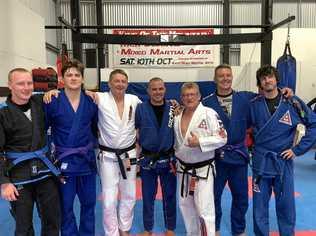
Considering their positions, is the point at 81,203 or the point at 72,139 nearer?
the point at 72,139

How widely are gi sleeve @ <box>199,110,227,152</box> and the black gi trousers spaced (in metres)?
1.23

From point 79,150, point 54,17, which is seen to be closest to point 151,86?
point 79,150

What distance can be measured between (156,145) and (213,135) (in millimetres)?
587

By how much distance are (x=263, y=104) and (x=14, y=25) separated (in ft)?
13.8

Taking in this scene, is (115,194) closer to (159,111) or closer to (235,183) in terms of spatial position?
(159,111)

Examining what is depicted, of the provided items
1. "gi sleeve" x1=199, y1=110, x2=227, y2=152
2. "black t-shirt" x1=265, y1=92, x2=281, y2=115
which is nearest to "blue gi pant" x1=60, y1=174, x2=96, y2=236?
"gi sleeve" x1=199, y1=110, x2=227, y2=152

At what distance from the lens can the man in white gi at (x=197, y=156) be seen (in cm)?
288

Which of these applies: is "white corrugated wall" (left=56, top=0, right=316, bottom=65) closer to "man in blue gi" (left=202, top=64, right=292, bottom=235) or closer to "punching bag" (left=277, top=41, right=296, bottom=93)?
"punching bag" (left=277, top=41, right=296, bottom=93)

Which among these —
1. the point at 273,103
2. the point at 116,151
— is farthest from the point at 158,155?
the point at 273,103

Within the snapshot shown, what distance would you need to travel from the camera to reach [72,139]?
2840 millimetres

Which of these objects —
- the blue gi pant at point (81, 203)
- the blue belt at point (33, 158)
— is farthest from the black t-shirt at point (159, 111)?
the blue belt at point (33, 158)

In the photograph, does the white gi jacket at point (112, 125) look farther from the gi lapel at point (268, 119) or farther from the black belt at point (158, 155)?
the gi lapel at point (268, 119)

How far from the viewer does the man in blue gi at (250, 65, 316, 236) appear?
9.59ft

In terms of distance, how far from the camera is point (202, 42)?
17.9 feet
